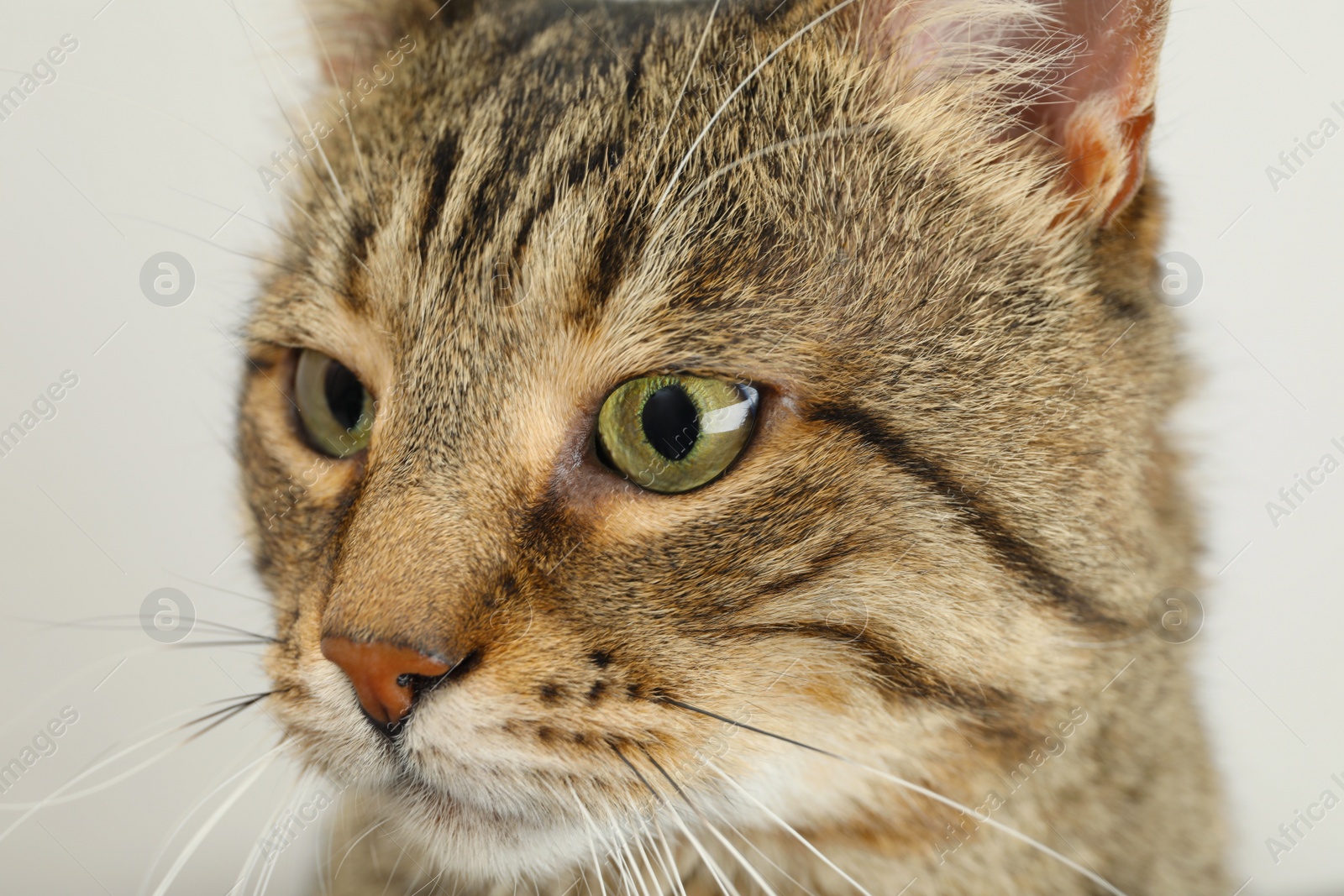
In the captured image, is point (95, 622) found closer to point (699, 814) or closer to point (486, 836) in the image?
point (486, 836)

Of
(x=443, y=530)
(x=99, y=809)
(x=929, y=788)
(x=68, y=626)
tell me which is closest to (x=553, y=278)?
(x=443, y=530)

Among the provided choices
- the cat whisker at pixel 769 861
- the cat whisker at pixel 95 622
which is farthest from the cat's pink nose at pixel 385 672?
the cat whisker at pixel 95 622

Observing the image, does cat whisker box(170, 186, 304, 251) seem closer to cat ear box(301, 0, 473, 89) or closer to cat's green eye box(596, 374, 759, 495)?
cat ear box(301, 0, 473, 89)

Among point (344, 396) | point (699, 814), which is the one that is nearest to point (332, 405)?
point (344, 396)

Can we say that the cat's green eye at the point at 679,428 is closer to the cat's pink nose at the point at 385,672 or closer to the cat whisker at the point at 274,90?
the cat's pink nose at the point at 385,672

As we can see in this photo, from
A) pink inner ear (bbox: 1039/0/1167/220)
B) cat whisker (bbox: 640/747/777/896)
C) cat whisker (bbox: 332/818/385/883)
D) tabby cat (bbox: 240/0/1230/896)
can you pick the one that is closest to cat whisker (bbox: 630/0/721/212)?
tabby cat (bbox: 240/0/1230/896)

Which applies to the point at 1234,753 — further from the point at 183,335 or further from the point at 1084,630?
the point at 183,335
